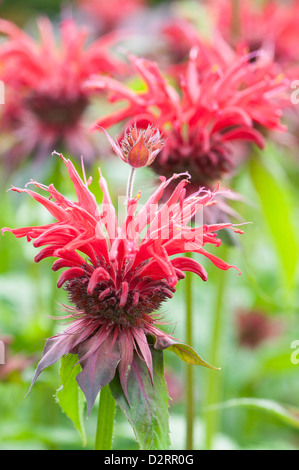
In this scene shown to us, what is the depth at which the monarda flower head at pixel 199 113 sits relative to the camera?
96 centimetres

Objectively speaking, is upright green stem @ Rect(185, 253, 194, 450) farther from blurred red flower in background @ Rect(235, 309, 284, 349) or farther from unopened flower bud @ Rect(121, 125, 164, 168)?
blurred red flower in background @ Rect(235, 309, 284, 349)

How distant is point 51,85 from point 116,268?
775mm

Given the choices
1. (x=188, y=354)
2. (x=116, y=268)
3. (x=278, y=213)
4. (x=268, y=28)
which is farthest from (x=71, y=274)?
(x=268, y=28)

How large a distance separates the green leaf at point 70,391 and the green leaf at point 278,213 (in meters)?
0.64

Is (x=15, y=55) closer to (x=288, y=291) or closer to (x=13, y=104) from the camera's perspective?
(x=13, y=104)

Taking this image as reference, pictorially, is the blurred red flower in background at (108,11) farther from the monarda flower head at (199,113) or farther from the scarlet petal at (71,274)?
the scarlet petal at (71,274)

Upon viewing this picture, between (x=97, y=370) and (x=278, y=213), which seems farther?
(x=278, y=213)

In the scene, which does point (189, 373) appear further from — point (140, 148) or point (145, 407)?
point (140, 148)

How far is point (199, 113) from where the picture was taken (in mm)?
989

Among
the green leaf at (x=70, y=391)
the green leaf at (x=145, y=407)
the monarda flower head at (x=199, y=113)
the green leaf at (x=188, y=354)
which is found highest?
the monarda flower head at (x=199, y=113)

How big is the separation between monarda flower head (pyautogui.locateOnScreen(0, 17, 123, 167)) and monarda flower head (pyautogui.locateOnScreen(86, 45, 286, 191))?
36cm

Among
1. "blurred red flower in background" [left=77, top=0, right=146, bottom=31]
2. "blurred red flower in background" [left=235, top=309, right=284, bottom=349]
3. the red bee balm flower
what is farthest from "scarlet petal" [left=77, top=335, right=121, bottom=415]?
"blurred red flower in background" [left=77, top=0, right=146, bottom=31]

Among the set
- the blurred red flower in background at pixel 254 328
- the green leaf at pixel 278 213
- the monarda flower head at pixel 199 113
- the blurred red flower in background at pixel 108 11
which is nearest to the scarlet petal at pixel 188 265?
the monarda flower head at pixel 199 113

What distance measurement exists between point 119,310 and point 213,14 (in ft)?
4.14
